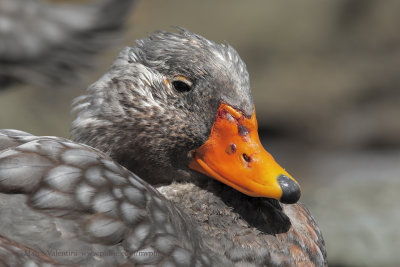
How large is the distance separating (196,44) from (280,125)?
16.5 ft

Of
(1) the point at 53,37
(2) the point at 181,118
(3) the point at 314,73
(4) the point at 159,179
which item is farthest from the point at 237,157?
(3) the point at 314,73

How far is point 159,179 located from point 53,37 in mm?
3776

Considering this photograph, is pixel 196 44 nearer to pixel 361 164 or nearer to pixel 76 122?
pixel 76 122

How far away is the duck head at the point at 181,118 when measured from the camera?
7.71ft

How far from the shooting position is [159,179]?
2.54 metres

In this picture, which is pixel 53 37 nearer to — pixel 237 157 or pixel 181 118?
pixel 181 118

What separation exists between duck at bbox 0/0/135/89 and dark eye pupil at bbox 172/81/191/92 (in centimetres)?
358

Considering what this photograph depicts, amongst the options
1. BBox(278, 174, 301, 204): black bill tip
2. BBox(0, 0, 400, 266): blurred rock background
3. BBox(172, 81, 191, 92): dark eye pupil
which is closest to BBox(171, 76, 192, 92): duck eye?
BBox(172, 81, 191, 92): dark eye pupil

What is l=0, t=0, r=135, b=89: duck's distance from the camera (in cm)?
568

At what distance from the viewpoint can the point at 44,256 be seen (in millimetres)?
1901

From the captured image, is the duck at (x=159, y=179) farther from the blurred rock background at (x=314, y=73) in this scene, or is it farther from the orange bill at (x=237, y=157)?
the blurred rock background at (x=314, y=73)

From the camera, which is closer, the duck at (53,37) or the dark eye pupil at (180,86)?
the dark eye pupil at (180,86)

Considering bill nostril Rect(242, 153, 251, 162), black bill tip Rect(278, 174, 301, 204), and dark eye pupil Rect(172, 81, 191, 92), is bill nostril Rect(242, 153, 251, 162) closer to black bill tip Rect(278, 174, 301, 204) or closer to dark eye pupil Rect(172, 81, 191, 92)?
black bill tip Rect(278, 174, 301, 204)

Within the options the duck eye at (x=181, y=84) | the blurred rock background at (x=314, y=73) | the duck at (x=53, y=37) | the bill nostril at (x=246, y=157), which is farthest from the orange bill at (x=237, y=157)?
the blurred rock background at (x=314, y=73)
